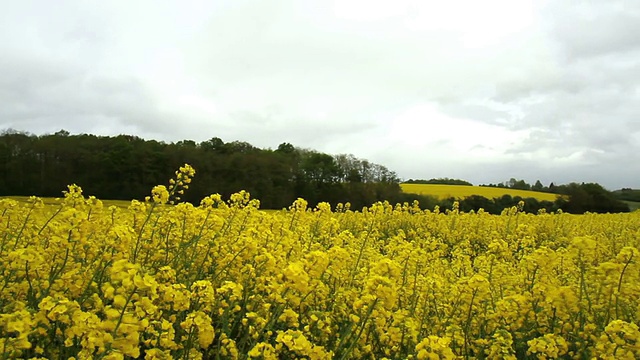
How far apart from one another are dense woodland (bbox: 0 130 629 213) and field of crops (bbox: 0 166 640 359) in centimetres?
2414

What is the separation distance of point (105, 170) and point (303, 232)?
2500cm

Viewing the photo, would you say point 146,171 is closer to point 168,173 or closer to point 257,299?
point 168,173

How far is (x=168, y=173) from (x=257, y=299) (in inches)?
1060

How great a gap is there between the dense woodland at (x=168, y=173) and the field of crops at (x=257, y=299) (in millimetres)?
24143

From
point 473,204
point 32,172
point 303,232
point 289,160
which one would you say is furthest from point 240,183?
point 303,232

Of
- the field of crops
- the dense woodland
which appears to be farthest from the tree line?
the field of crops

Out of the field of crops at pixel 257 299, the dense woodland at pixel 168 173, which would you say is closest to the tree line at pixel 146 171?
the dense woodland at pixel 168 173

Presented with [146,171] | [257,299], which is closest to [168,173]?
[146,171]

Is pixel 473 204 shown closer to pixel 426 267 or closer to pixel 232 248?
pixel 426 267

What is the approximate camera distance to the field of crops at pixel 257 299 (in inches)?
99.0

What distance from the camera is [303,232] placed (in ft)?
24.3

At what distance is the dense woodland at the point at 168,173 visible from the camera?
27688mm

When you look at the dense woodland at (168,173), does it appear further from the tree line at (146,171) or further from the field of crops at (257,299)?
the field of crops at (257,299)

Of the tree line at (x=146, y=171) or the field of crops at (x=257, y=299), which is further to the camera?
the tree line at (x=146, y=171)
